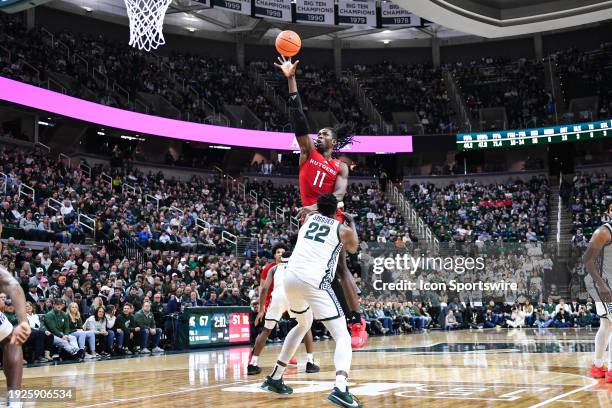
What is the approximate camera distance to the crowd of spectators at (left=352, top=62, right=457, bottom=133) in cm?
3959

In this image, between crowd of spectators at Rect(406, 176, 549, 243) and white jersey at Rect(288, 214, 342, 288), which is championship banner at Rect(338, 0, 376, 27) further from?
white jersey at Rect(288, 214, 342, 288)

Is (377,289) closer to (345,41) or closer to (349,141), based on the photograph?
(349,141)

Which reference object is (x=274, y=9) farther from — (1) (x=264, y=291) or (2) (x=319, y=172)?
(2) (x=319, y=172)

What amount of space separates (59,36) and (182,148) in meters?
7.72

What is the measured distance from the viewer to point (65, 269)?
16656mm

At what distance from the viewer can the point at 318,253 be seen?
6367 millimetres

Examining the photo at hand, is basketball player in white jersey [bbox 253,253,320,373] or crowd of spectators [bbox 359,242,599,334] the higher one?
basketball player in white jersey [bbox 253,253,320,373]

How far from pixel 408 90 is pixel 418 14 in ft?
76.4

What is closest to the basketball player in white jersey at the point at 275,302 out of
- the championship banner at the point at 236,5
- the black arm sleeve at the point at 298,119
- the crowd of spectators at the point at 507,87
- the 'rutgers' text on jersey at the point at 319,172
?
the 'rutgers' text on jersey at the point at 319,172

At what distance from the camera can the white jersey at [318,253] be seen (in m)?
6.31

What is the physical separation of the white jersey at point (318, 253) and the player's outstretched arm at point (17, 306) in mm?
2330
